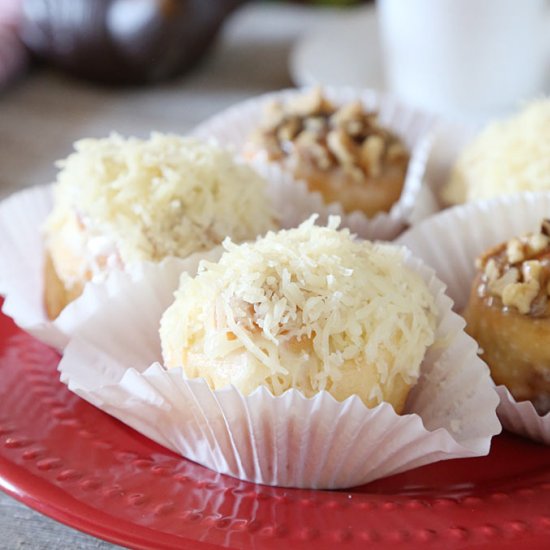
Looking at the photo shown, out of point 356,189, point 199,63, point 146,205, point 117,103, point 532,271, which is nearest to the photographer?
point 532,271

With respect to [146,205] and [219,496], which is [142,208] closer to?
[146,205]

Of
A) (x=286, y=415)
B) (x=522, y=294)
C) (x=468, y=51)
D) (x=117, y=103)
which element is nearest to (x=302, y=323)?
(x=286, y=415)

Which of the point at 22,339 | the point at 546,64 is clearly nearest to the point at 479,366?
the point at 22,339

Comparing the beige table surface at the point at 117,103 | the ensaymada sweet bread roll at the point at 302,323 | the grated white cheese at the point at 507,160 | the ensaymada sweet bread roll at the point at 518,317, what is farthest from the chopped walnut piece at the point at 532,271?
the beige table surface at the point at 117,103

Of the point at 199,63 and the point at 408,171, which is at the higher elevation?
the point at 408,171

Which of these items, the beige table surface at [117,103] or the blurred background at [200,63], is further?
the beige table surface at [117,103]

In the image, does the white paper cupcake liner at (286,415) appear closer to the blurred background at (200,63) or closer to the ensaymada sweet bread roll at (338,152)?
the ensaymada sweet bread roll at (338,152)

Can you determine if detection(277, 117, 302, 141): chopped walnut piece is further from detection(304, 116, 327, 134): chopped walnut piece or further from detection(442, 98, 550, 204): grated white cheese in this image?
detection(442, 98, 550, 204): grated white cheese
